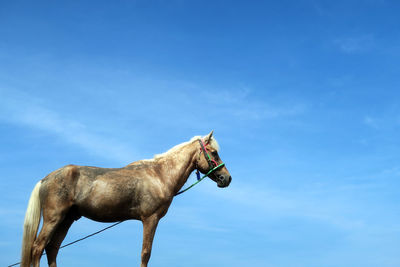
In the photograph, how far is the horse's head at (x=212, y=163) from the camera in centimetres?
1201

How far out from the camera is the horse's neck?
38.1 feet

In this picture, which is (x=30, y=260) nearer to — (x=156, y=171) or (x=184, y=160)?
(x=156, y=171)

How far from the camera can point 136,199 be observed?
11.0 metres

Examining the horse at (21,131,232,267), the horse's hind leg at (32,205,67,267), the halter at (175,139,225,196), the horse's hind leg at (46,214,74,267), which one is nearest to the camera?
the horse's hind leg at (32,205,67,267)

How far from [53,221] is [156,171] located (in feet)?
9.16

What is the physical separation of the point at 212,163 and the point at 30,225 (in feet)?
15.8

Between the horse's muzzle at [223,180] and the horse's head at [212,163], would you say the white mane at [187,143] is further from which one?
the horse's muzzle at [223,180]

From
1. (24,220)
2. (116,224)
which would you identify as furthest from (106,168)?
(24,220)

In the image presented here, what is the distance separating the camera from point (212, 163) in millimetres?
12086

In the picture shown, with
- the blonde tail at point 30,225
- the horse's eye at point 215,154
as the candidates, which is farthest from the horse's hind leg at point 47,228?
the horse's eye at point 215,154

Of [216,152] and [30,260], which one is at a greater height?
[216,152]

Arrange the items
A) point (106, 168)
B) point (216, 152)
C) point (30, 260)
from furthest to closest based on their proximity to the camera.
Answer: point (216, 152) < point (106, 168) < point (30, 260)

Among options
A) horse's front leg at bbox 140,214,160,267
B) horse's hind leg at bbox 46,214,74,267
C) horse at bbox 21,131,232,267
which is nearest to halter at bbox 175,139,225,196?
horse at bbox 21,131,232,267

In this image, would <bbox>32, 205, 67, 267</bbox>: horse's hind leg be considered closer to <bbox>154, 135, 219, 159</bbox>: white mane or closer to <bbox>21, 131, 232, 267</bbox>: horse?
<bbox>21, 131, 232, 267</bbox>: horse
